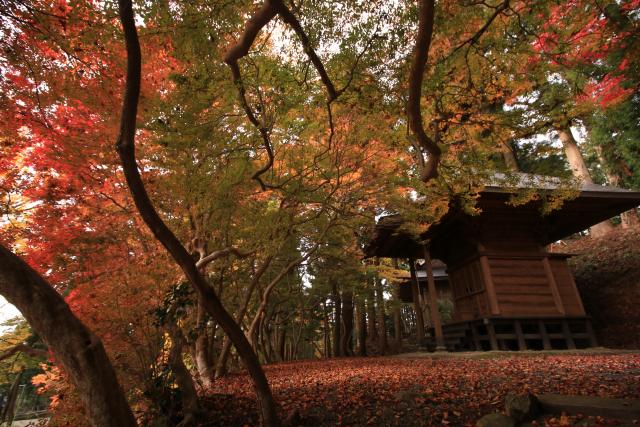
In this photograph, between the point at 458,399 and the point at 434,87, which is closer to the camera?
the point at 458,399

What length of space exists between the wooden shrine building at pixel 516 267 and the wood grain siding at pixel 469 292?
0.11 feet

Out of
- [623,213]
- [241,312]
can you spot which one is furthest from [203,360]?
[623,213]

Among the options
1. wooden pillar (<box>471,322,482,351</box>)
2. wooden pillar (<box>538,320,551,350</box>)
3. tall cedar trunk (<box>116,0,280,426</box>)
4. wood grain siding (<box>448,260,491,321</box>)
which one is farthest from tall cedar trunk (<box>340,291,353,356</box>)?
tall cedar trunk (<box>116,0,280,426</box>)

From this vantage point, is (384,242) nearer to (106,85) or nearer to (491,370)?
(491,370)

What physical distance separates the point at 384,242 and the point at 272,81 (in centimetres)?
786

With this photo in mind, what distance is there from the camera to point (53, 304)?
324 cm

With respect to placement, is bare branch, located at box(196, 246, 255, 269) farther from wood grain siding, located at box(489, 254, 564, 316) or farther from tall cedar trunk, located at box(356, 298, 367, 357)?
tall cedar trunk, located at box(356, 298, 367, 357)

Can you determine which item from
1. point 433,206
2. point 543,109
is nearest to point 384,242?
point 433,206

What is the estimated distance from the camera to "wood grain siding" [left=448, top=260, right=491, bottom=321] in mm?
11559

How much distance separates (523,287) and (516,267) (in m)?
0.63

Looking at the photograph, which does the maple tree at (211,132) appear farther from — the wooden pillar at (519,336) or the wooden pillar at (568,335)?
the wooden pillar at (568,335)

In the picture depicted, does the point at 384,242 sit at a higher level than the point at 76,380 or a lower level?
higher

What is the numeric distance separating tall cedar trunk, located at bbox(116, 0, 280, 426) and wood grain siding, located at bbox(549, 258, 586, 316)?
10.7m

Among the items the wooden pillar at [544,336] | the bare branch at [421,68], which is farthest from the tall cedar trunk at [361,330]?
the bare branch at [421,68]
